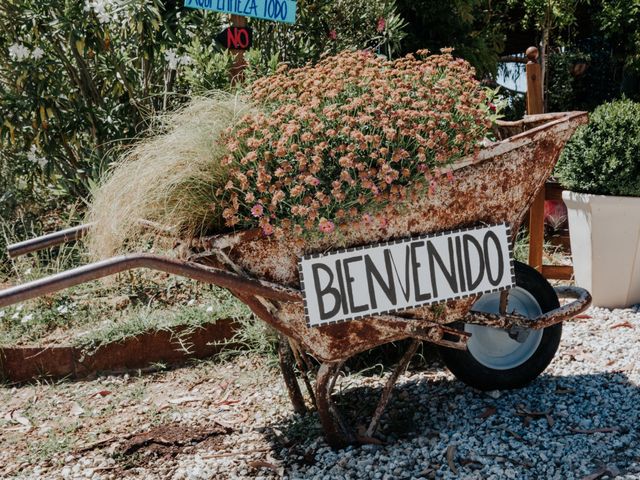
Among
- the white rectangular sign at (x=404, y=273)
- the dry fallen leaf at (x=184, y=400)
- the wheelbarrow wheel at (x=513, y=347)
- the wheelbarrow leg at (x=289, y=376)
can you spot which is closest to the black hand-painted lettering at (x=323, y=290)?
the white rectangular sign at (x=404, y=273)

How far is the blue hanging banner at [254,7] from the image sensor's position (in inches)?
145

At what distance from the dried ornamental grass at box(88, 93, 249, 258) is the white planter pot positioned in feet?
6.98

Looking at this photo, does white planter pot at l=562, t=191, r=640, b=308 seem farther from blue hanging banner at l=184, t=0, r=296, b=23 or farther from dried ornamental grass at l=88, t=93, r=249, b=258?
dried ornamental grass at l=88, t=93, r=249, b=258

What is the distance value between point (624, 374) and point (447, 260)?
4.12 ft

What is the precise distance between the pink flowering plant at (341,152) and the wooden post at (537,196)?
4.97 ft

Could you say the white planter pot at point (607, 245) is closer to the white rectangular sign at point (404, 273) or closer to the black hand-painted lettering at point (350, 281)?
the white rectangular sign at point (404, 273)

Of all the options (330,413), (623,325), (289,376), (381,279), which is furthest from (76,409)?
(623,325)

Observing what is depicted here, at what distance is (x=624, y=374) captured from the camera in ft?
9.97

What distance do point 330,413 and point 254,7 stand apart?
88.7 inches

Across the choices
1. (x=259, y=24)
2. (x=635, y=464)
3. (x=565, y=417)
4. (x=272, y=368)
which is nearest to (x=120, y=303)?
(x=272, y=368)

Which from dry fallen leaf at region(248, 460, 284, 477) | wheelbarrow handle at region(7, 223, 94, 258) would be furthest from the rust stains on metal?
wheelbarrow handle at region(7, 223, 94, 258)

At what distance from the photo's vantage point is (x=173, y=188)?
2.21 m

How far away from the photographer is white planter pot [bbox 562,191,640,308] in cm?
368

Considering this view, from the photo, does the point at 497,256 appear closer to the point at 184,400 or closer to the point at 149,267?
the point at 149,267
